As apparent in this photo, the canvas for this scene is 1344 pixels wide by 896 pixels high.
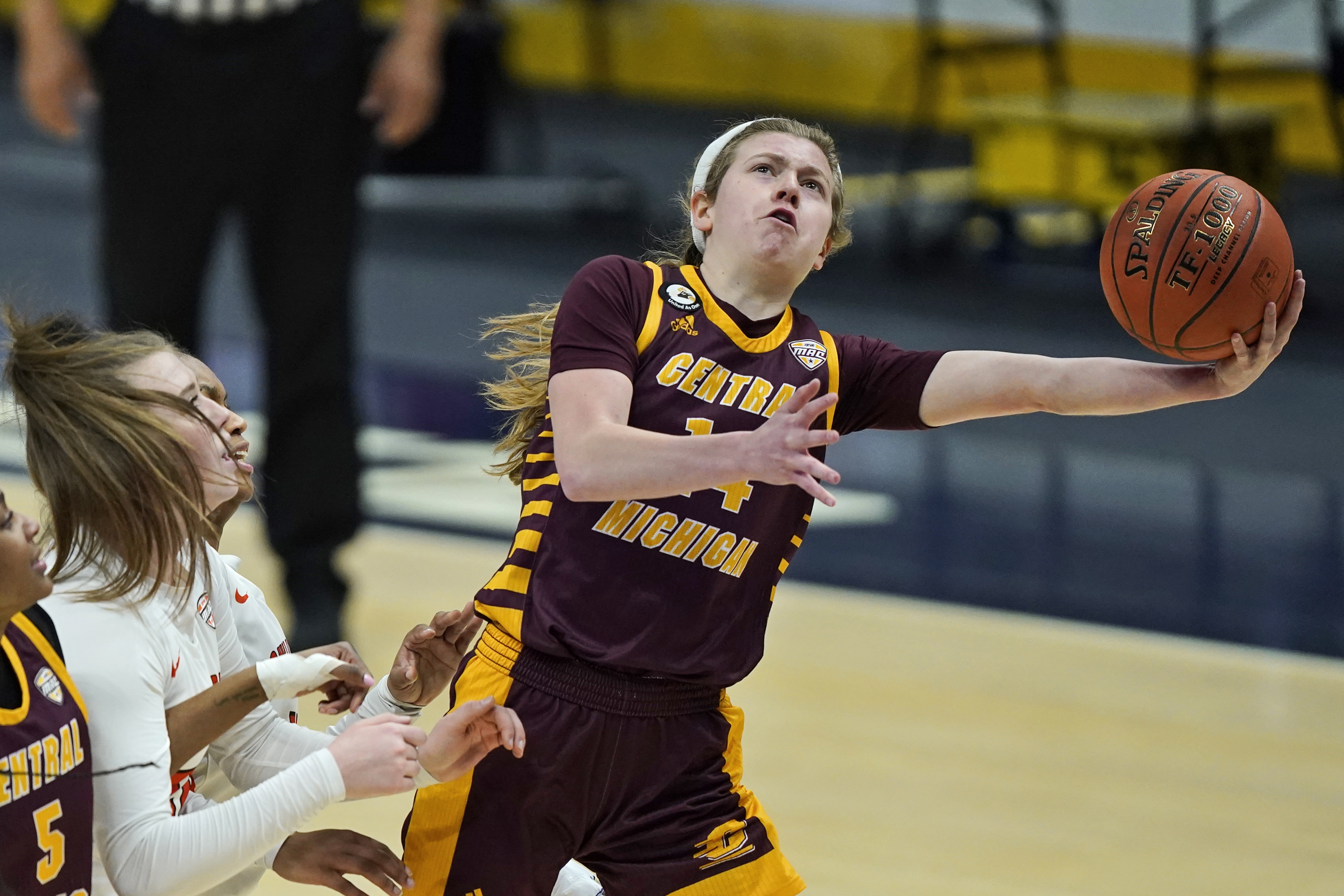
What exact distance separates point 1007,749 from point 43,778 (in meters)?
3.16

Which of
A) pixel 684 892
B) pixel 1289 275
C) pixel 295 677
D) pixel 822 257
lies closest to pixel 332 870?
pixel 295 677

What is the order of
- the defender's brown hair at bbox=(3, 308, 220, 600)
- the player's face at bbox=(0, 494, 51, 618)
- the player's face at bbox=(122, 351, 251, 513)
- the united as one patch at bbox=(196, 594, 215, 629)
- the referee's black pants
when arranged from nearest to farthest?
the player's face at bbox=(0, 494, 51, 618), the defender's brown hair at bbox=(3, 308, 220, 600), the player's face at bbox=(122, 351, 251, 513), the united as one patch at bbox=(196, 594, 215, 629), the referee's black pants

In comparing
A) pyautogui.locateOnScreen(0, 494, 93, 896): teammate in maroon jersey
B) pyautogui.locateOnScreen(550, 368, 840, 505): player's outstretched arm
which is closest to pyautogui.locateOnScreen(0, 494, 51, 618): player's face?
pyautogui.locateOnScreen(0, 494, 93, 896): teammate in maroon jersey

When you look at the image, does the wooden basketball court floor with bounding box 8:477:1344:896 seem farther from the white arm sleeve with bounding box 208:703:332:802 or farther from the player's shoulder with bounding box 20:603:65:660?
the player's shoulder with bounding box 20:603:65:660

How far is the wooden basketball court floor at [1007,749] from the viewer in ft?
13.6

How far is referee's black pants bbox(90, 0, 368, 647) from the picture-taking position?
17.2 feet

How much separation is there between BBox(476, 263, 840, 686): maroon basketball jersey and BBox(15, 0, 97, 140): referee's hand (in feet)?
10.6

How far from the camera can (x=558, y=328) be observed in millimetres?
2602

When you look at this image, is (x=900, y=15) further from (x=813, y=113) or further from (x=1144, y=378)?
(x=1144, y=378)

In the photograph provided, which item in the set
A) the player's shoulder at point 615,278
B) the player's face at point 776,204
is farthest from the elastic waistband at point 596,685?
the player's face at point 776,204

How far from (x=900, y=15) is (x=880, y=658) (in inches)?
228

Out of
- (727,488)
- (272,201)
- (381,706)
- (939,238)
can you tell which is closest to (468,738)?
(381,706)

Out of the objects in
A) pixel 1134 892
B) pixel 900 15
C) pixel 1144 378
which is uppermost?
pixel 900 15

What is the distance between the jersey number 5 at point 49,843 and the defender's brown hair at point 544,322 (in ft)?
3.04
